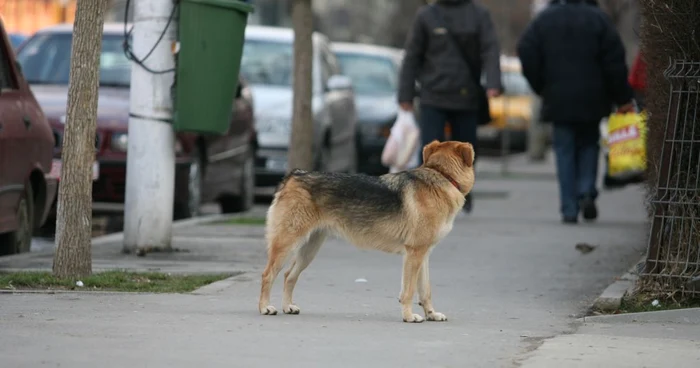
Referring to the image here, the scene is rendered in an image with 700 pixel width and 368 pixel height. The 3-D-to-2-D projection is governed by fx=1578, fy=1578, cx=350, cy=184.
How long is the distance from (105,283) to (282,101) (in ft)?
30.0

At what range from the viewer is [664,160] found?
852 centimetres

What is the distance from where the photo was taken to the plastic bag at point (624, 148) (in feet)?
56.0

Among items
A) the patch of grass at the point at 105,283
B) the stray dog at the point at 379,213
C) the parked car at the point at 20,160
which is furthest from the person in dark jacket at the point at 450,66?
the stray dog at the point at 379,213

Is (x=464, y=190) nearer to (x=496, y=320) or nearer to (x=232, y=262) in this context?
(x=496, y=320)

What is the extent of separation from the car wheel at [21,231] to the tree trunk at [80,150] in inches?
73.1

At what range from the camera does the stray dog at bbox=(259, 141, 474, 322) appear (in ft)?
26.1

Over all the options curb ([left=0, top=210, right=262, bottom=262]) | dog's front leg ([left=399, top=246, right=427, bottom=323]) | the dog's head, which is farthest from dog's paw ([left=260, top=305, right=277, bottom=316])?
curb ([left=0, top=210, right=262, bottom=262])

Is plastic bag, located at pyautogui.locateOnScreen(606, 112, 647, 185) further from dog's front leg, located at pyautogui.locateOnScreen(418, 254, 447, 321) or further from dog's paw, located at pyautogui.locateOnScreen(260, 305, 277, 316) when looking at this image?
dog's paw, located at pyautogui.locateOnScreen(260, 305, 277, 316)

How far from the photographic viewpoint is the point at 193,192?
1450 centimetres

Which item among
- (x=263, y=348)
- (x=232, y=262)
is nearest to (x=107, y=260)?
(x=232, y=262)

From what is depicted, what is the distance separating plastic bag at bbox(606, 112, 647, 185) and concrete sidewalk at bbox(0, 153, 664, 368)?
3.90m

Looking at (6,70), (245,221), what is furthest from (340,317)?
(245,221)

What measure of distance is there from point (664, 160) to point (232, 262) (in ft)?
11.1

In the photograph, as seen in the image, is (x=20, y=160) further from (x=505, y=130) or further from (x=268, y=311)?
(x=505, y=130)
